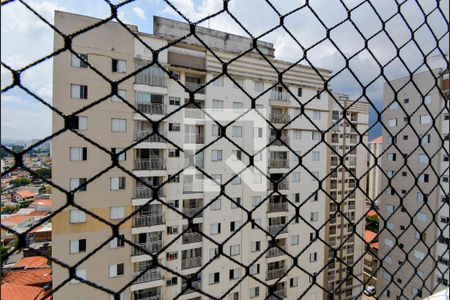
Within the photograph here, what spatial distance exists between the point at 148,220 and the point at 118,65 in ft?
6.17

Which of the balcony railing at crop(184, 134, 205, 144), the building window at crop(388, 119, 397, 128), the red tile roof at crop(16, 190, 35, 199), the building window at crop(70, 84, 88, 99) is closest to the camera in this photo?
the red tile roof at crop(16, 190, 35, 199)

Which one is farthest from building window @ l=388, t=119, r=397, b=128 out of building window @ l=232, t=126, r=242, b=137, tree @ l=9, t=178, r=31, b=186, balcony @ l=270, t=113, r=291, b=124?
tree @ l=9, t=178, r=31, b=186

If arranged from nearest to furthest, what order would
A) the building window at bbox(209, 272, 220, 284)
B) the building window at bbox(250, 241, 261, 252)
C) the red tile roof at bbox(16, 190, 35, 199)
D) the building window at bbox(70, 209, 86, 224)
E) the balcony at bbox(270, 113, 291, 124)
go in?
the red tile roof at bbox(16, 190, 35, 199) → the building window at bbox(70, 209, 86, 224) → the building window at bbox(209, 272, 220, 284) → the building window at bbox(250, 241, 261, 252) → the balcony at bbox(270, 113, 291, 124)

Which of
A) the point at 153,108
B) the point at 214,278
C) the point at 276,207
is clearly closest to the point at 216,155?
the point at 153,108

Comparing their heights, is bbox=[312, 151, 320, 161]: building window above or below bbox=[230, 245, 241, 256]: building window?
above

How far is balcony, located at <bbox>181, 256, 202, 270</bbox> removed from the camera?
3736mm

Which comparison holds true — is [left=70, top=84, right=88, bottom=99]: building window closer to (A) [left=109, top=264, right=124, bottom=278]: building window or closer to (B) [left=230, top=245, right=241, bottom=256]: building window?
(A) [left=109, top=264, right=124, bottom=278]: building window

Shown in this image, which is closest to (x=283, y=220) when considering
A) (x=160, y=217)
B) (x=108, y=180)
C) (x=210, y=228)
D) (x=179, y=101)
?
(x=210, y=228)

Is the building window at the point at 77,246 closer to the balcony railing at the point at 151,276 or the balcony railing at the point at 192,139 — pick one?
the balcony railing at the point at 151,276

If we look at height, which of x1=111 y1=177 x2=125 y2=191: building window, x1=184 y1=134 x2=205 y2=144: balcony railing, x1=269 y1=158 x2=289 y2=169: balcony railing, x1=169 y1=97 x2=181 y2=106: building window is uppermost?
x1=169 y1=97 x2=181 y2=106: building window

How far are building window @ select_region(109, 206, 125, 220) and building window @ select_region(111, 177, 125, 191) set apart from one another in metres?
0.22

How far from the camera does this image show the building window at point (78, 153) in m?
2.83

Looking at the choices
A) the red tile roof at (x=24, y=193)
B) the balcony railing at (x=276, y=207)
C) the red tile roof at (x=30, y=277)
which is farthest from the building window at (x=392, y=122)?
the red tile roof at (x=30, y=277)

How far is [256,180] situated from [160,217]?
1.54 m
